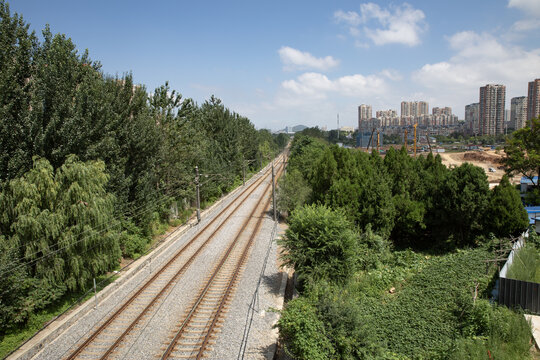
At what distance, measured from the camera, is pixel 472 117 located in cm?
16750

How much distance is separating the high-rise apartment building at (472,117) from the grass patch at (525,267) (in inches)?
6201

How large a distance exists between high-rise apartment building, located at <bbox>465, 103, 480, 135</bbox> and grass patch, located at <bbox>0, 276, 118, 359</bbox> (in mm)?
169852

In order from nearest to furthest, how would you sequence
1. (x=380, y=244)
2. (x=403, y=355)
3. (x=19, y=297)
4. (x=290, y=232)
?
(x=403, y=355)
(x=19, y=297)
(x=290, y=232)
(x=380, y=244)

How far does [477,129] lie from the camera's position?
154 m

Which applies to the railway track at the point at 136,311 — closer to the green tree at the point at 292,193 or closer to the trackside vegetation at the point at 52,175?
the trackside vegetation at the point at 52,175

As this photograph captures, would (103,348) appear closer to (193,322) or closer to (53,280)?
(193,322)

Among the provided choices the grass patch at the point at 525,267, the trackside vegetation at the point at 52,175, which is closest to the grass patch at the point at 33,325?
the trackside vegetation at the point at 52,175

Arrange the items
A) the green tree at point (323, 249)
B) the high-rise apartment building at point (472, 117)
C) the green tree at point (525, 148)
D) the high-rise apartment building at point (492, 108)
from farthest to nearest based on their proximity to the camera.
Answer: the high-rise apartment building at point (472, 117) → the high-rise apartment building at point (492, 108) → the green tree at point (525, 148) → the green tree at point (323, 249)

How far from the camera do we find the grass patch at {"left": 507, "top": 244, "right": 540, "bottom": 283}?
13.9 m

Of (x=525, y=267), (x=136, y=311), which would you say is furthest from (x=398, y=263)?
(x=136, y=311)

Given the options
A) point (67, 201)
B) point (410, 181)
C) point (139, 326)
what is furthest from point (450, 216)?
point (67, 201)

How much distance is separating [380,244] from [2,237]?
710 inches

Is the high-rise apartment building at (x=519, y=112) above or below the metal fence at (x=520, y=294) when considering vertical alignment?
above

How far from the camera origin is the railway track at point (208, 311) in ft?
36.2
